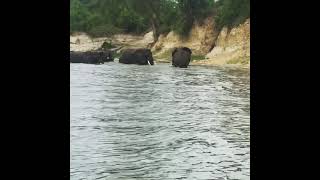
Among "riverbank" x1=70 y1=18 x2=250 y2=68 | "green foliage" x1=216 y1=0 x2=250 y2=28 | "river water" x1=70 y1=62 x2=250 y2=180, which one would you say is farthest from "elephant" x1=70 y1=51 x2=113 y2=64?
"river water" x1=70 y1=62 x2=250 y2=180

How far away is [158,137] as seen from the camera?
510 inches

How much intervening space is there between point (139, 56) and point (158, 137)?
49.1 metres

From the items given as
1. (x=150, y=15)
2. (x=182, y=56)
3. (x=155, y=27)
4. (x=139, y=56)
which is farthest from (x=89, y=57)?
(x=150, y=15)

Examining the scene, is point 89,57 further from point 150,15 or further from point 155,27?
point 150,15

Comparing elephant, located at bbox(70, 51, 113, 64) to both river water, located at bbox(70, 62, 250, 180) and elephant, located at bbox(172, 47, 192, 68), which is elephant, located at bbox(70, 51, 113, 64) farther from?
river water, located at bbox(70, 62, 250, 180)

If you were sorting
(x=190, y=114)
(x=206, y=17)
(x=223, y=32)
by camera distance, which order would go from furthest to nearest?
(x=206, y=17) < (x=223, y=32) < (x=190, y=114)

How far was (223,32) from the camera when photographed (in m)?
72.1

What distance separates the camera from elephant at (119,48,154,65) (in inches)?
2424

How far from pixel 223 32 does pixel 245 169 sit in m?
63.9

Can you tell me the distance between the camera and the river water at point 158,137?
9.38 meters

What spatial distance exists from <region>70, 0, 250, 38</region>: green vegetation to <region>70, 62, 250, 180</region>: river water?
4997cm
